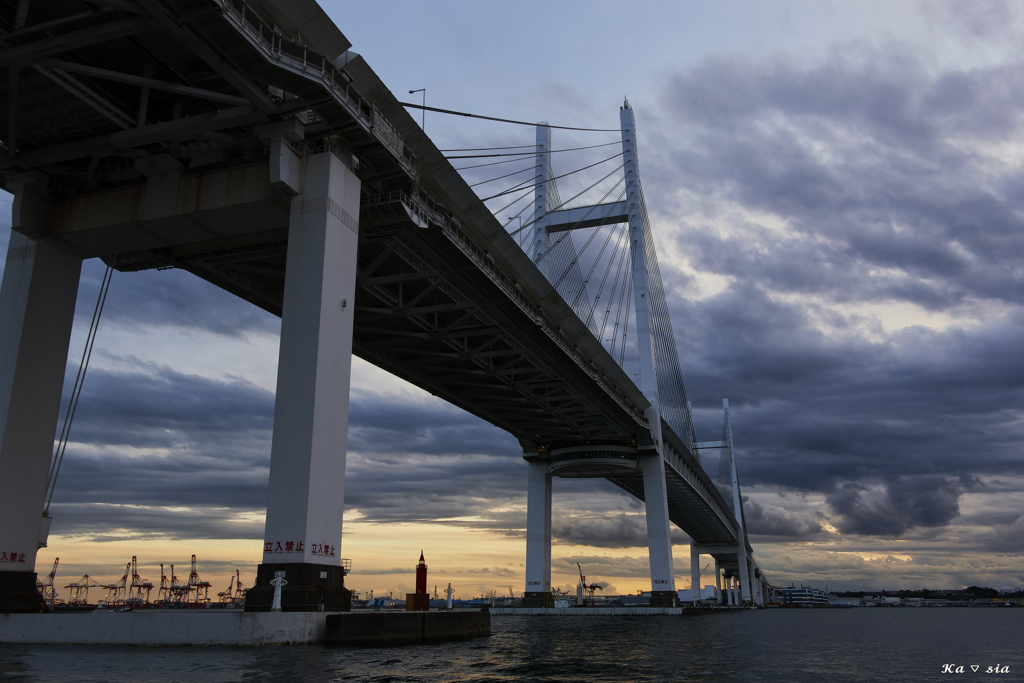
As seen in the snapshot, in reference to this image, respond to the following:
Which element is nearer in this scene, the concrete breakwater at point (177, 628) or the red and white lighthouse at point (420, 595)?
the concrete breakwater at point (177, 628)

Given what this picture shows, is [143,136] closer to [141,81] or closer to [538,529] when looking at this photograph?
[141,81]

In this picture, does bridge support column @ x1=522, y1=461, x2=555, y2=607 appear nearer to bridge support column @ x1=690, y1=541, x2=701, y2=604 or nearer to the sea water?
the sea water

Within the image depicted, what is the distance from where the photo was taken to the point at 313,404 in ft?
67.1

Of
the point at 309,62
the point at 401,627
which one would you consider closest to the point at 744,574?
the point at 401,627

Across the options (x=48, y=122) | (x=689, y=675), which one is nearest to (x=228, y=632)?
(x=689, y=675)

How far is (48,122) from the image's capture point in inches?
958

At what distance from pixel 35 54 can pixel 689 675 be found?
23.4 m

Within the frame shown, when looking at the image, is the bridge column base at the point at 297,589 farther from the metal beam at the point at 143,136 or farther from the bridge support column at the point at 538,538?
the bridge support column at the point at 538,538

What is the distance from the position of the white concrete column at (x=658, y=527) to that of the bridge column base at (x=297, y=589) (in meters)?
53.4

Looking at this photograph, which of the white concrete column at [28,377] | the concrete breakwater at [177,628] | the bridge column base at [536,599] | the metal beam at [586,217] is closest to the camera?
the concrete breakwater at [177,628]

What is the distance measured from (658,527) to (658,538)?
1002mm

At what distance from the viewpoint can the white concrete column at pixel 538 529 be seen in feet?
233

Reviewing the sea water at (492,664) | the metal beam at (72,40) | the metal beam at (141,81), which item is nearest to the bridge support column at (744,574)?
the sea water at (492,664)

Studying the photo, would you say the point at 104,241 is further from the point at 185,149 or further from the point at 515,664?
the point at 515,664
